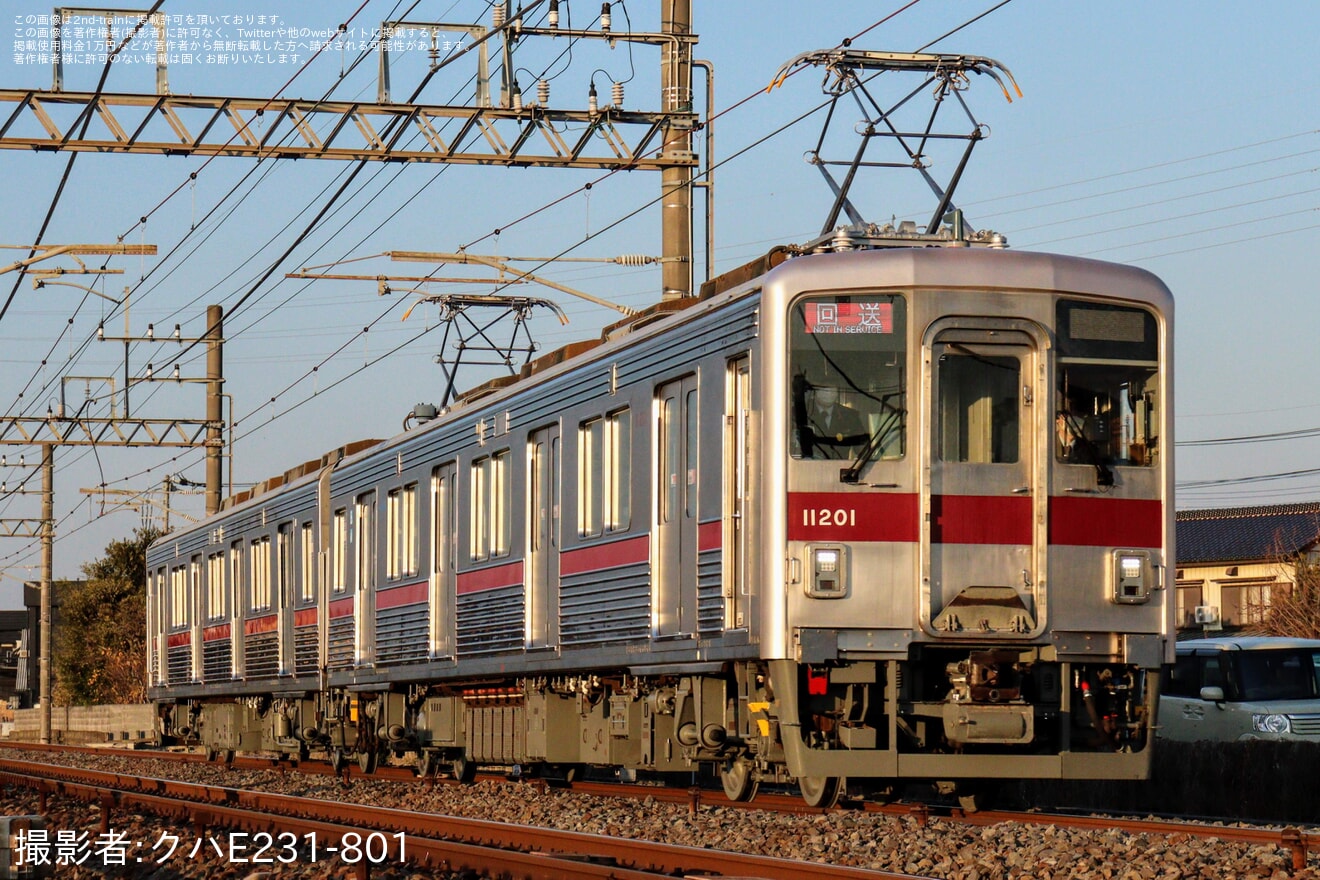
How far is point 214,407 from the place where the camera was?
3359 cm

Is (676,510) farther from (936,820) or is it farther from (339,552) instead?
(339,552)

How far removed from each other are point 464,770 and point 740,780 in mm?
6679

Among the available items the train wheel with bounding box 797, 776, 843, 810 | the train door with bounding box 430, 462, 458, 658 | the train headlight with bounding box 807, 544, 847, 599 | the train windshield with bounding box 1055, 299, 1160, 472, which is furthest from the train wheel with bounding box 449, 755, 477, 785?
the train windshield with bounding box 1055, 299, 1160, 472

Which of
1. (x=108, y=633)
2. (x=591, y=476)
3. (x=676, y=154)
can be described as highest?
(x=676, y=154)

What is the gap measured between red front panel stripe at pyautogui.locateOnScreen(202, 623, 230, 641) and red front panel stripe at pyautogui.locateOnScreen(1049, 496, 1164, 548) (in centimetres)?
1658

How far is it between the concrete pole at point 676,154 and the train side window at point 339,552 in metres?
5.54

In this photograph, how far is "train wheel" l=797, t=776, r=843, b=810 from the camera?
11.2m

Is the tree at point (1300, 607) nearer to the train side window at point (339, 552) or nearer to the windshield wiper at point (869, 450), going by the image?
the train side window at point (339, 552)

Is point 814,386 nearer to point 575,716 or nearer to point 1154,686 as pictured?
point 1154,686

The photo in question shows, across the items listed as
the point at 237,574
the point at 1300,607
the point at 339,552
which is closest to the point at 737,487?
the point at 339,552

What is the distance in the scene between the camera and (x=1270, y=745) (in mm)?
15117

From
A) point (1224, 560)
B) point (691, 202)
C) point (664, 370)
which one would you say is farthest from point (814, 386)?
point (1224, 560)

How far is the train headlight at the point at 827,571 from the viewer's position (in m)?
10.7

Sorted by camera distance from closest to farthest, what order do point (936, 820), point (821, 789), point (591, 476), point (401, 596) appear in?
point (821, 789)
point (936, 820)
point (591, 476)
point (401, 596)
